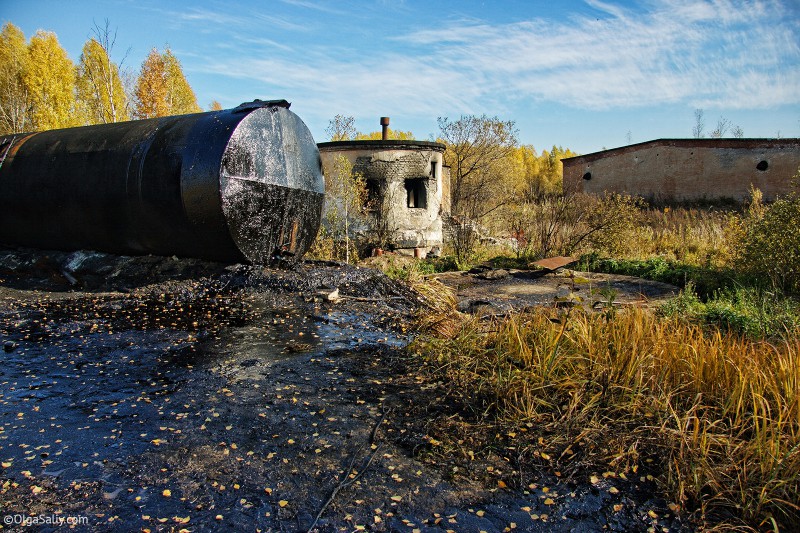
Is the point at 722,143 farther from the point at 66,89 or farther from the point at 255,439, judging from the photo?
the point at 66,89

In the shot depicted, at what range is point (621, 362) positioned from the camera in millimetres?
3908

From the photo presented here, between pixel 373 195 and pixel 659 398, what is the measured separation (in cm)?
1071

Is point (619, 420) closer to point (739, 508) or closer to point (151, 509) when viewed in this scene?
point (739, 508)

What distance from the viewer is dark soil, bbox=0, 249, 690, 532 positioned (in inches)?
101

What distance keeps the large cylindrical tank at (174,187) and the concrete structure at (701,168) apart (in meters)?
17.1

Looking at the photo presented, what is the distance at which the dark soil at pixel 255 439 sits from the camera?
2.57 meters

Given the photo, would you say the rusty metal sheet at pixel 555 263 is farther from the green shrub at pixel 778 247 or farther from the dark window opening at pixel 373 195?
the dark window opening at pixel 373 195

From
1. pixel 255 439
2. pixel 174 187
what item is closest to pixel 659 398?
pixel 255 439

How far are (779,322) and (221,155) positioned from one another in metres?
6.71

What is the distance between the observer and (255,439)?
10.7 ft

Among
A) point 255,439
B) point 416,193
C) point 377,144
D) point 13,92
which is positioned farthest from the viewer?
point 13,92

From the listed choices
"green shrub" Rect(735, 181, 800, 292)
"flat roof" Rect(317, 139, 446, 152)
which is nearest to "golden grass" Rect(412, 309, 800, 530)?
"green shrub" Rect(735, 181, 800, 292)

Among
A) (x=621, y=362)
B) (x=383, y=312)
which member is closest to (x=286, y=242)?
(x=383, y=312)

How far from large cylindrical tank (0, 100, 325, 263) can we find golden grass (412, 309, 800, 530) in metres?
3.79
